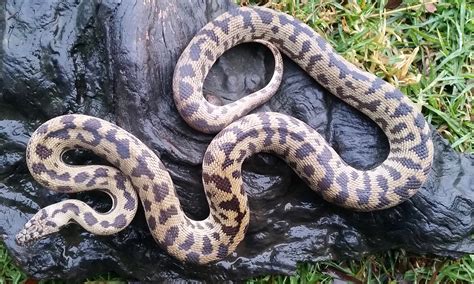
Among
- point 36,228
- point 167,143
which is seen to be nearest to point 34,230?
point 36,228

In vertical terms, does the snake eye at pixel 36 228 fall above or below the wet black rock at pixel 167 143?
below

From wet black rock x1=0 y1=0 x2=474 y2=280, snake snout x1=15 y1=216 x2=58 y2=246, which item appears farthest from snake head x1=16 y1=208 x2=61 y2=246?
wet black rock x1=0 y1=0 x2=474 y2=280

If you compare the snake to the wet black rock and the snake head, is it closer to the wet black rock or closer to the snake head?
the snake head

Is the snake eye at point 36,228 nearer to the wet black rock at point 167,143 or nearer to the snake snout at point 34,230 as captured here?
the snake snout at point 34,230

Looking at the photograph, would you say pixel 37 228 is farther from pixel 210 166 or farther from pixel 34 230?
pixel 210 166

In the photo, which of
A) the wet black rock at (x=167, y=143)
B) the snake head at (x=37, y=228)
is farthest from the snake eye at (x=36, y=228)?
the wet black rock at (x=167, y=143)
